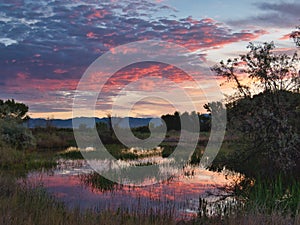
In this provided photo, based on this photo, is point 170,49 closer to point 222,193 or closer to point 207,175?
point 207,175

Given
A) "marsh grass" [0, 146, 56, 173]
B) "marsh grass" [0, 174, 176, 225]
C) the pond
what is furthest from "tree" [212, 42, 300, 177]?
"marsh grass" [0, 146, 56, 173]

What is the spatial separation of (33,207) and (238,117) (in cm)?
892

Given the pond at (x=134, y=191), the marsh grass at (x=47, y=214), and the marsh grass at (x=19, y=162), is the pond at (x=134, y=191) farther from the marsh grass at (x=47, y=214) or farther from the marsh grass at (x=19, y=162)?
the marsh grass at (x=19, y=162)

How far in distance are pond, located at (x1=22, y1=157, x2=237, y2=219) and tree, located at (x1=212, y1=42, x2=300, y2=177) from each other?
190 cm

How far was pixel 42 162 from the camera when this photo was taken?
71.0 ft

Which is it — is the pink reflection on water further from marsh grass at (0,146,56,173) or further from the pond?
marsh grass at (0,146,56,173)

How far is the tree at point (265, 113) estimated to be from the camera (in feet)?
Result: 44.9

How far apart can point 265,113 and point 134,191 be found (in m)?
5.63

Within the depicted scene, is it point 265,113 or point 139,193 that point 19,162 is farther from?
point 265,113

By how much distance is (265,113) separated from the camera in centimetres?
1358

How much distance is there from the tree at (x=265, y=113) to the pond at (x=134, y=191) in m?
1.90

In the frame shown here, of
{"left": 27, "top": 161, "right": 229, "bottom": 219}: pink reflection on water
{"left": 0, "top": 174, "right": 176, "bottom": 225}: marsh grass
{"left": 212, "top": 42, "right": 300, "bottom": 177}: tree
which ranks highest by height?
{"left": 212, "top": 42, "right": 300, "bottom": 177}: tree

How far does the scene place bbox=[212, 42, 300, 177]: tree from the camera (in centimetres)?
1369

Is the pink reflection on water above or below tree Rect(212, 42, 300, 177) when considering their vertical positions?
below
